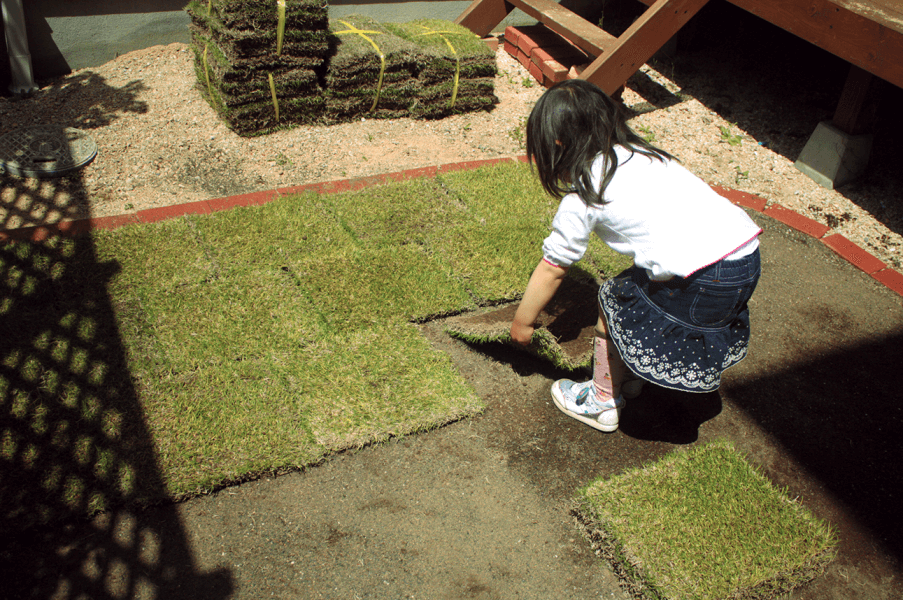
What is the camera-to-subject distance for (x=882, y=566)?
8.65 feet

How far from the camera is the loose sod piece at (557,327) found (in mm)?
3383

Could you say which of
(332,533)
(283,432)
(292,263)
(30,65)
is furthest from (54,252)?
(30,65)

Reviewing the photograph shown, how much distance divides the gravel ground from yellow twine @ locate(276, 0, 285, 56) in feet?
2.46

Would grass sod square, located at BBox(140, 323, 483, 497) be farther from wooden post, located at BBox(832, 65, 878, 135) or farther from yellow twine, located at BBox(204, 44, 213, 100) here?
wooden post, located at BBox(832, 65, 878, 135)

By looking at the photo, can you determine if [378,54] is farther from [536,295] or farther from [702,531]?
[702,531]

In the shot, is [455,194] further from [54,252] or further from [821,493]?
[821,493]

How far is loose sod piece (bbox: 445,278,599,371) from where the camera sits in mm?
3383

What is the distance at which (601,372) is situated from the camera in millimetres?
2949

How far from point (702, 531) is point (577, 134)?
70.6 inches

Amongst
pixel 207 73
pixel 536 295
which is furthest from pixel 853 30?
pixel 207 73

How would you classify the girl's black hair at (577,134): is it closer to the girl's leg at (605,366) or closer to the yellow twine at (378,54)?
the girl's leg at (605,366)

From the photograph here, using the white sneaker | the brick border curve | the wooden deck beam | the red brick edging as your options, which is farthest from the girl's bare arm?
the wooden deck beam

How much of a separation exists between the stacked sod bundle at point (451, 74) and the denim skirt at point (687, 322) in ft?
13.4

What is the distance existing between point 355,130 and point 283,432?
3739 millimetres
